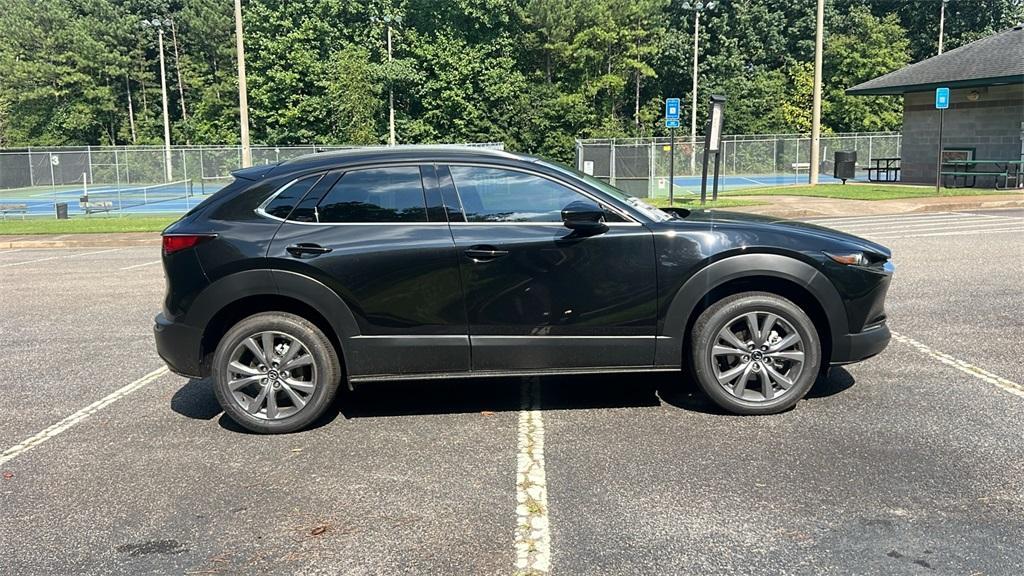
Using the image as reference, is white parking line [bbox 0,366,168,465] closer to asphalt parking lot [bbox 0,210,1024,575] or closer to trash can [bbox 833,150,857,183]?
asphalt parking lot [bbox 0,210,1024,575]

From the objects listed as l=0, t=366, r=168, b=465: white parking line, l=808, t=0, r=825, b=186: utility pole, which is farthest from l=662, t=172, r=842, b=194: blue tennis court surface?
l=0, t=366, r=168, b=465: white parking line

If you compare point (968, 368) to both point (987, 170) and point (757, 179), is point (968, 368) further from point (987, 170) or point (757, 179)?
point (757, 179)

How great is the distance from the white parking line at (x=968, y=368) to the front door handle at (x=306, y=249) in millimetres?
4505

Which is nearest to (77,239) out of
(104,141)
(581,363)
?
(581,363)

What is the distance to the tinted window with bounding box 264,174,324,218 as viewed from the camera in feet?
16.6

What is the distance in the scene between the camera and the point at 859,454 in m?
4.48

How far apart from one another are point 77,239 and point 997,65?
27.7 m

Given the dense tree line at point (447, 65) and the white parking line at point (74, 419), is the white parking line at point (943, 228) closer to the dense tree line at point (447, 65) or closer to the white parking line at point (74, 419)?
the white parking line at point (74, 419)

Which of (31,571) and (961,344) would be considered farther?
(961,344)

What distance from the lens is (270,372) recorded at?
197 inches

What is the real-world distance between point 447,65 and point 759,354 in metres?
50.4

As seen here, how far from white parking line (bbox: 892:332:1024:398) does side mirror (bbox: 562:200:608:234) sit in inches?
117

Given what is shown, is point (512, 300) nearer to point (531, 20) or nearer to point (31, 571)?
point (31, 571)

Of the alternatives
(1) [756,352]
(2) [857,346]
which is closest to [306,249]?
(1) [756,352]
